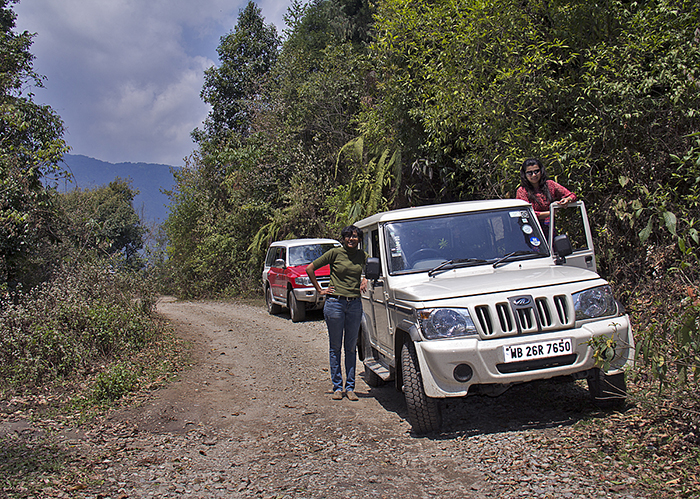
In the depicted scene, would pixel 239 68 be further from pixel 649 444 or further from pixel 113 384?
pixel 649 444

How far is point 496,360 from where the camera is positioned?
178 inches

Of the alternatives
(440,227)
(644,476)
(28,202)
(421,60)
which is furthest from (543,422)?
(28,202)

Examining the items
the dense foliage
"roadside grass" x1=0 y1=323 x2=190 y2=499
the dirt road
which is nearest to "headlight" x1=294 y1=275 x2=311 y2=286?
the dense foliage

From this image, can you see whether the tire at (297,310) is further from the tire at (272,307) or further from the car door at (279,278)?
the tire at (272,307)

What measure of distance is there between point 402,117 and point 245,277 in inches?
477

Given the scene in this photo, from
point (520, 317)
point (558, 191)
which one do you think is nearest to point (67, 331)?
point (520, 317)

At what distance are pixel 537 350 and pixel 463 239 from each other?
1599 mm

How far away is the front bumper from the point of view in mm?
4523

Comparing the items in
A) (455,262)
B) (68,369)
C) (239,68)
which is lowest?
(68,369)

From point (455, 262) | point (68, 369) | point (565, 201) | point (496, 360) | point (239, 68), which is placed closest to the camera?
point (496, 360)

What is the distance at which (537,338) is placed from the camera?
4.58 meters

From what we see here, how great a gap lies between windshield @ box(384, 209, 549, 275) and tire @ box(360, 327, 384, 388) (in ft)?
4.85

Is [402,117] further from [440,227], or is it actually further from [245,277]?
[245,277]

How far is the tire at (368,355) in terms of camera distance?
22.6 feet
